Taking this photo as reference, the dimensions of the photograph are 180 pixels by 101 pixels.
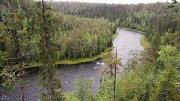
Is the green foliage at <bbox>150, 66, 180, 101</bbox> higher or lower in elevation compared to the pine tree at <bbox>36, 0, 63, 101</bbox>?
lower

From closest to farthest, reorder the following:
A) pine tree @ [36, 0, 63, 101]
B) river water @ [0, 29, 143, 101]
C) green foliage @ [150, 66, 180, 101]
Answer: pine tree @ [36, 0, 63, 101] < green foliage @ [150, 66, 180, 101] < river water @ [0, 29, 143, 101]

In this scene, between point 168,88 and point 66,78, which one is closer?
point 168,88

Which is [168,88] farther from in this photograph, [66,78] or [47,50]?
Answer: [66,78]

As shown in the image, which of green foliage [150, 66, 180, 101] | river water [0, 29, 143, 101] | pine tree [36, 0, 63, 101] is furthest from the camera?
river water [0, 29, 143, 101]

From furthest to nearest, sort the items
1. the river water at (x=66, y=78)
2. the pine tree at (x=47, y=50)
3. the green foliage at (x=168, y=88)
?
the river water at (x=66, y=78) < the green foliage at (x=168, y=88) < the pine tree at (x=47, y=50)

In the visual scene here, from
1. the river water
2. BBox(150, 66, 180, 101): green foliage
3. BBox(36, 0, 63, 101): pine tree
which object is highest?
BBox(36, 0, 63, 101): pine tree

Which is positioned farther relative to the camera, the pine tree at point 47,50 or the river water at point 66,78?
the river water at point 66,78

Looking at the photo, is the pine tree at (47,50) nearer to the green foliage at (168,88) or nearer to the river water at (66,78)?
the green foliage at (168,88)

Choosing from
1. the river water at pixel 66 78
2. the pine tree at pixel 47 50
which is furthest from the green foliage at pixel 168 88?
the river water at pixel 66 78

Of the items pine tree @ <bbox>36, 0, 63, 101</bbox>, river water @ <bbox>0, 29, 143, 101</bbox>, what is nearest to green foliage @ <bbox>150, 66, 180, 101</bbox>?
pine tree @ <bbox>36, 0, 63, 101</bbox>

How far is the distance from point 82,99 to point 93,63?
2344 inches

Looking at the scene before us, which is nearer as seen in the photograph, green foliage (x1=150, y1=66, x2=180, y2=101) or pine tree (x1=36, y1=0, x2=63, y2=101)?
pine tree (x1=36, y1=0, x2=63, y2=101)

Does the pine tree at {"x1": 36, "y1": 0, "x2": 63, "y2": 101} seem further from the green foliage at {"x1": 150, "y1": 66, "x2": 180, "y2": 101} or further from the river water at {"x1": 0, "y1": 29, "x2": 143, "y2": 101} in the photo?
the river water at {"x1": 0, "y1": 29, "x2": 143, "y2": 101}

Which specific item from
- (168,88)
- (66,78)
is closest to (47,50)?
(168,88)
